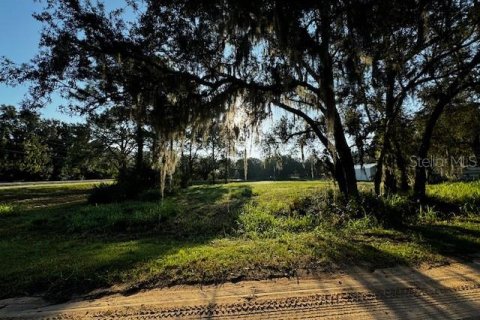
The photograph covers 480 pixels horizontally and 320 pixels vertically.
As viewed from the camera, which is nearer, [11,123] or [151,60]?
[151,60]

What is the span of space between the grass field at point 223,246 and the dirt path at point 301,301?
1.08 ft

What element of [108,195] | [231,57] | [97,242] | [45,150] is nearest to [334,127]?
[231,57]

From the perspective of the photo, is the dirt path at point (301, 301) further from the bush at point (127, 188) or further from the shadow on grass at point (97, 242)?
the bush at point (127, 188)

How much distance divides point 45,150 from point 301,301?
27997 millimetres

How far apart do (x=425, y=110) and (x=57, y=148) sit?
44.6 metres

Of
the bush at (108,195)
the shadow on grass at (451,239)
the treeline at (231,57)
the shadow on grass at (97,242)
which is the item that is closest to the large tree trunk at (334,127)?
the treeline at (231,57)

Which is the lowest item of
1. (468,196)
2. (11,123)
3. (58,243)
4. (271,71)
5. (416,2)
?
(58,243)

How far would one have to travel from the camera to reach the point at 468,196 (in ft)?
34.5

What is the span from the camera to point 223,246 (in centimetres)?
602

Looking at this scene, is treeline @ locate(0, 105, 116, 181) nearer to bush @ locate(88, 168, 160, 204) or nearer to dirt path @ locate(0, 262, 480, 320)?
bush @ locate(88, 168, 160, 204)

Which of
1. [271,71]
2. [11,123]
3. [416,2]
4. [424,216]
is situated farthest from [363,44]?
[11,123]

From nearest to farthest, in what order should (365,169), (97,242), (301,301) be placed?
(301,301) → (97,242) → (365,169)

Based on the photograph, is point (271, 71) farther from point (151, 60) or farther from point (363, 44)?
point (151, 60)

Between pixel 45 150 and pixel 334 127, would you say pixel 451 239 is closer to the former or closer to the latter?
pixel 334 127
